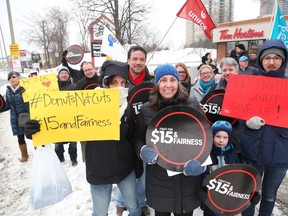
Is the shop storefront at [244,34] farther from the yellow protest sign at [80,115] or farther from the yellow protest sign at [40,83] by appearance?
the yellow protest sign at [80,115]

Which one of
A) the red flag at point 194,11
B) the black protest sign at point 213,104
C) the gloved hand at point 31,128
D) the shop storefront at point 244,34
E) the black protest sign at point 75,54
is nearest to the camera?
the gloved hand at point 31,128

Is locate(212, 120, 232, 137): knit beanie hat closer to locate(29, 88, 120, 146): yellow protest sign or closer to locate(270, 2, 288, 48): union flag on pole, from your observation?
locate(29, 88, 120, 146): yellow protest sign

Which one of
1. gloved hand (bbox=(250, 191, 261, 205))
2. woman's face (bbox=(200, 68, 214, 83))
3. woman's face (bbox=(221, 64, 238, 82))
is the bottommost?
gloved hand (bbox=(250, 191, 261, 205))

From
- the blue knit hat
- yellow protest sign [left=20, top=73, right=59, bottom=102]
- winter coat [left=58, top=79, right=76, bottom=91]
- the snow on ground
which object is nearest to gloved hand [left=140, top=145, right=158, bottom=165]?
the blue knit hat

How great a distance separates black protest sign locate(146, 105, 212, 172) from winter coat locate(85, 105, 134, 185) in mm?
387

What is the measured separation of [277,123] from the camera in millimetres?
2285

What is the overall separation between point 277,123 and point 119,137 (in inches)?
61.3

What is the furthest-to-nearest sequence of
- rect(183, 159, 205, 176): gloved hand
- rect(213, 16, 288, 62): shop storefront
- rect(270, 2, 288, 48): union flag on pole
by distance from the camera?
rect(213, 16, 288, 62): shop storefront
rect(270, 2, 288, 48): union flag on pole
rect(183, 159, 205, 176): gloved hand

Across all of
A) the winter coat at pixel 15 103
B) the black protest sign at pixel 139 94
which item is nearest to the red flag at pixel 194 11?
the black protest sign at pixel 139 94

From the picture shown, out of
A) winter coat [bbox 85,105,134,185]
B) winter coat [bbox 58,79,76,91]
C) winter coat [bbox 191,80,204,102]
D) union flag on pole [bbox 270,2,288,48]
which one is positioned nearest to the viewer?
winter coat [bbox 85,105,134,185]

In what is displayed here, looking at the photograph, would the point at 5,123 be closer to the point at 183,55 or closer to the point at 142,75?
the point at 142,75

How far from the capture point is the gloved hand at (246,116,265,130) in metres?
2.28

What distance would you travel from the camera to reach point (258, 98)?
2.37m

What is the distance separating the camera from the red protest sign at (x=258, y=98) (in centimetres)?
229
